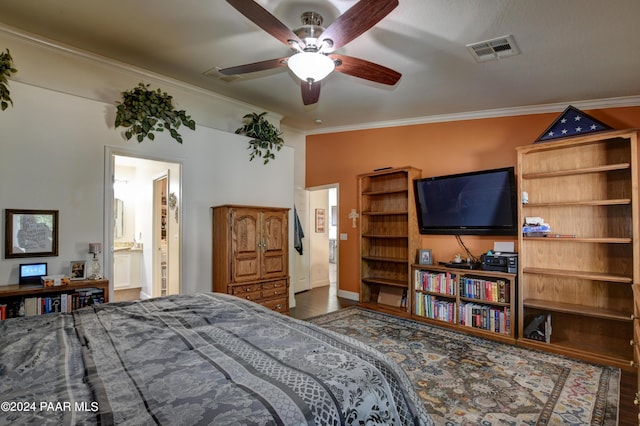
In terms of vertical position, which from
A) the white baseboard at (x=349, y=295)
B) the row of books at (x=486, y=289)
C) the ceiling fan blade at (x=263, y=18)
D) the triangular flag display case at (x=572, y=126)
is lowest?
the white baseboard at (x=349, y=295)

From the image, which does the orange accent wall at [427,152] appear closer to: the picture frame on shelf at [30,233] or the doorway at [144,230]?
the doorway at [144,230]

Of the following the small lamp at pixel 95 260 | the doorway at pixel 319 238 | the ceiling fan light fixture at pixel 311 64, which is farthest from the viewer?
the doorway at pixel 319 238

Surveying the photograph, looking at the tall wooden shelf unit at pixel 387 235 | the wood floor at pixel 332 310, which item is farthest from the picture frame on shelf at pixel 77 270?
the tall wooden shelf unit at pixel 387 235

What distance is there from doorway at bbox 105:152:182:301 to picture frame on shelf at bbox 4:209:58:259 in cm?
143

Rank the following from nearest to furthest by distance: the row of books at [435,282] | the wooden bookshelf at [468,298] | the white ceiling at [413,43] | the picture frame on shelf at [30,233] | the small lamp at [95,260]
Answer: the white ceiling at [413,43], the picture frame on shelf at [30,233], the small lamp at [95,260], the wooden bookshelf at [468,298], the row of books at [435,282]

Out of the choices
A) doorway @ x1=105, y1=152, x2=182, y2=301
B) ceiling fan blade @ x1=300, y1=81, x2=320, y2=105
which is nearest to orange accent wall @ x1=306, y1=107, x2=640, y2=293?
ceiling fan blade @ x1=300, y1=81, x2=320, y2=105

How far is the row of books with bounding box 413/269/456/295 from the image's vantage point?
4082mm

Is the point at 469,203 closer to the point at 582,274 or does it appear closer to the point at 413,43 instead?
the point at 582,274

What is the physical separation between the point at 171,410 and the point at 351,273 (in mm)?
4795

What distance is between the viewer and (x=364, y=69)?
103 inches

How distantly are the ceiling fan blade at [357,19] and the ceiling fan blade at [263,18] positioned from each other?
0.80ft

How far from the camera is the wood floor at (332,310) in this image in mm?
2248

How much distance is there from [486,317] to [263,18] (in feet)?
12.5

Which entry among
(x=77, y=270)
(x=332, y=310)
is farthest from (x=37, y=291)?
(x=332, y=310)
